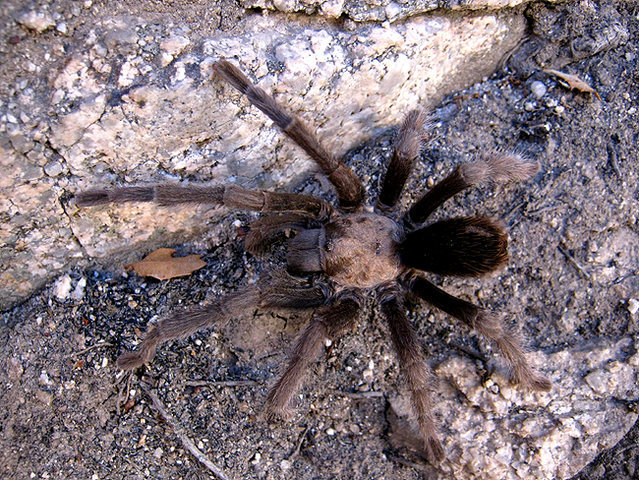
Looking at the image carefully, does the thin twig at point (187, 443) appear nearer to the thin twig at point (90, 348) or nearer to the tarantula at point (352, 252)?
the tarantula at point (352, 252)

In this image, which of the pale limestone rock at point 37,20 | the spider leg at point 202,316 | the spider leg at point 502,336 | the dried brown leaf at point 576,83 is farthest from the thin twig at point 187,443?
the dried brown leaf at point 576,83

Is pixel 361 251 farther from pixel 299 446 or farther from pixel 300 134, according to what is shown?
pixel 299 446

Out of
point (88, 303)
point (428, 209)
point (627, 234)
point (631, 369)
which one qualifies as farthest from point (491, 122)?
point (88, 303)

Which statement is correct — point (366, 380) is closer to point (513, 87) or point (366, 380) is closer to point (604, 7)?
point (513, 87)

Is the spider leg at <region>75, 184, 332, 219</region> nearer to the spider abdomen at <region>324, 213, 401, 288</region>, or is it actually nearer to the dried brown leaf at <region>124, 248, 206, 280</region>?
the spider abdomen at <region>324, 213, 401, 288</region>

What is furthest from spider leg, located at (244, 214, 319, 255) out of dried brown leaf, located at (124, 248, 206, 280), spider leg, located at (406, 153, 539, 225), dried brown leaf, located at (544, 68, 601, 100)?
dried brown leaf, located at (544, 68, 601, 100)
